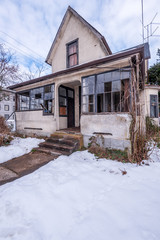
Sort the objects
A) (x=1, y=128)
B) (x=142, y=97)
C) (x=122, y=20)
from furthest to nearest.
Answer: (x=142, y=97)
(x=122, y=20)
(x=1, y=128)

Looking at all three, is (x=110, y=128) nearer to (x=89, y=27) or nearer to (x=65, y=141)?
(x=65, y=141)

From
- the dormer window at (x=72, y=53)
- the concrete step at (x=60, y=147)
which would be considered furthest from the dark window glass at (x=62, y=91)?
the concrete step at (x=60, y=147)

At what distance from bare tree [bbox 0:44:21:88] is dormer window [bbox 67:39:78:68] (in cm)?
666

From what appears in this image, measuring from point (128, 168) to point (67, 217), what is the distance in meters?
2.28

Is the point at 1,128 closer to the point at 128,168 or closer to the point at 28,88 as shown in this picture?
the point at 28,88

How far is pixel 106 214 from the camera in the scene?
5.52ft

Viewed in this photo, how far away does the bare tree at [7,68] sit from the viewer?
10.9 metres

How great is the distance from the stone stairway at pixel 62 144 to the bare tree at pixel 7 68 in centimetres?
993

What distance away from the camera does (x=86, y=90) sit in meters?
5.36

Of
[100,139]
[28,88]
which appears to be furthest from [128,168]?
[28,88]

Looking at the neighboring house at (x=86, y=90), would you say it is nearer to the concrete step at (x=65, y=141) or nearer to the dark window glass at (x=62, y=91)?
the dark window glass at (x=62, y=91)

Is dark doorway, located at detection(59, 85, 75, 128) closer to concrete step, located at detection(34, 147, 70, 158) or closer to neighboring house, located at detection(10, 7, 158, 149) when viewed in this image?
neighboring house, located at detection(10, 7, 158, 149)

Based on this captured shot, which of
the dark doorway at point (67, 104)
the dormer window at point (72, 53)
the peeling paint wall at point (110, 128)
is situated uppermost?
the dormer window at point (72, 53)

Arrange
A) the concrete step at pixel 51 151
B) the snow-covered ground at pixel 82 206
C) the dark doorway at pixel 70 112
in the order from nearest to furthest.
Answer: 1. the snow-covered ground at pixel 82 206
2. the concrete step at pixel 51 151
3. the dark doorway at pixel 70 112
